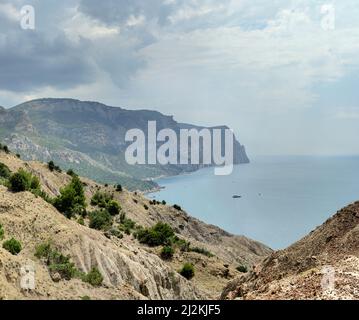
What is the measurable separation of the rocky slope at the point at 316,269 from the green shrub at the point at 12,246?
36.9ft

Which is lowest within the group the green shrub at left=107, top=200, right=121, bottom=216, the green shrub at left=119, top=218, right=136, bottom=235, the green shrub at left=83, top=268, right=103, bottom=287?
the green shrub at left=119, top=218, right=136, bottom=235

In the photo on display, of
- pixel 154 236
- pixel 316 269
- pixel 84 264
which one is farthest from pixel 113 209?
pixel 316 269

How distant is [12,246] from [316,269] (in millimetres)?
15070

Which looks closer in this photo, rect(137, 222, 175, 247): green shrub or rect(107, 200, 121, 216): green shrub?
rect(137, 222, 175, 247): green shrub

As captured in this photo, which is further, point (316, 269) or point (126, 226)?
point (126, 226)

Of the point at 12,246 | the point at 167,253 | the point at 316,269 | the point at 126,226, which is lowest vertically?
the point at 167,253

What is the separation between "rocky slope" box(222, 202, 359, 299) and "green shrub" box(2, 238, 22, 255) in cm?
1124

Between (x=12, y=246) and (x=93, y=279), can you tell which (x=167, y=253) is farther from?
(x=12, y=246)

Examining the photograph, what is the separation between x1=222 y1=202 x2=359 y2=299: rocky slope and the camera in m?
15.0

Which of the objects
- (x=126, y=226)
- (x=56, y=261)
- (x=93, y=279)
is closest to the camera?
(x=93, y=279)

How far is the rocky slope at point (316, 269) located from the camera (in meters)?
15.0

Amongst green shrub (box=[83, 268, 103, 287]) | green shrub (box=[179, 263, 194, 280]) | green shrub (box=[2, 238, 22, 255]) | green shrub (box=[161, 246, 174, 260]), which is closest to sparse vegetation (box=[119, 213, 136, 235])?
green shrub (box=[161, 246, 174, 260])

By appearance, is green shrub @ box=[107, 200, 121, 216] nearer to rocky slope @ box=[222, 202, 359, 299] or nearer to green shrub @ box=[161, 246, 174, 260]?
green shrub @ box=[161, 246, 174, 260]

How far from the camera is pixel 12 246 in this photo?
890 inches
